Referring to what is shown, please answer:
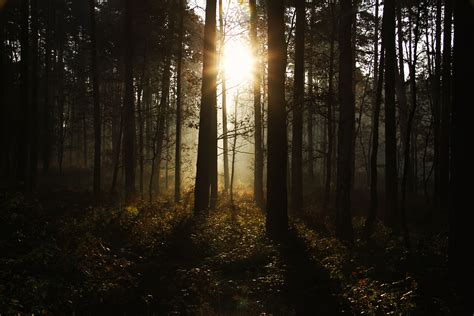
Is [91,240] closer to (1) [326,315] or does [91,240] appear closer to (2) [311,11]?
(1) [326,315]

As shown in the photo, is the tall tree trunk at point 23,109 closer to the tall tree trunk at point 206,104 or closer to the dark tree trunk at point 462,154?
the tall tree trunk at point 206,104

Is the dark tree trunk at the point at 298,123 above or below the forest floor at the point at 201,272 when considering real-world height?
above

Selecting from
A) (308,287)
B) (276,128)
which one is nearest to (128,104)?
(276,128)

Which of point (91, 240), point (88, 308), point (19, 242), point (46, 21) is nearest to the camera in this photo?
point (88, 308)

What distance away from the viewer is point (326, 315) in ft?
22.3

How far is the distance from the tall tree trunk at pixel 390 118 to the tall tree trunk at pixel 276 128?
4332 mm

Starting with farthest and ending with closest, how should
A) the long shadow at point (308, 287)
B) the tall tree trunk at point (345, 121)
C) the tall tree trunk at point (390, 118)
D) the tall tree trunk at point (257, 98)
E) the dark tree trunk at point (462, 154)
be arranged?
the tall tree trunk at point (257, 98) → the tall tree trunk at point (390, 118) → the tall tree trunk at point (345, 121) → the dark tree trunk at point (462, 154) → the long shadow at point (308, 287)

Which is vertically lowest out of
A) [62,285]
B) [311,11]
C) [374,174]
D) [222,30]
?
[62,285]

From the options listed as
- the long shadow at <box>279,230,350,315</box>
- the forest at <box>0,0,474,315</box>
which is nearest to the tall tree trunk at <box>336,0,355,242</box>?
the forest at <box>0,0,474,315</box>

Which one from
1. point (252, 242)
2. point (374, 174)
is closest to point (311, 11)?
point (374, 174)

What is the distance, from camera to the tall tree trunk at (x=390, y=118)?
14383 millimetres

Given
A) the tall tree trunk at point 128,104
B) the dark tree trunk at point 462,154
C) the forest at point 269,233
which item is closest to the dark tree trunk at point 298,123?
the forest at point 269,233

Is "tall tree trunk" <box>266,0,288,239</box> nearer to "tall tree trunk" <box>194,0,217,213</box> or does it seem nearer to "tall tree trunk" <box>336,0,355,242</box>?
"tall tree trunk" <box>336,0,355,242</box>

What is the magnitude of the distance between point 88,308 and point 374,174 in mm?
9780
